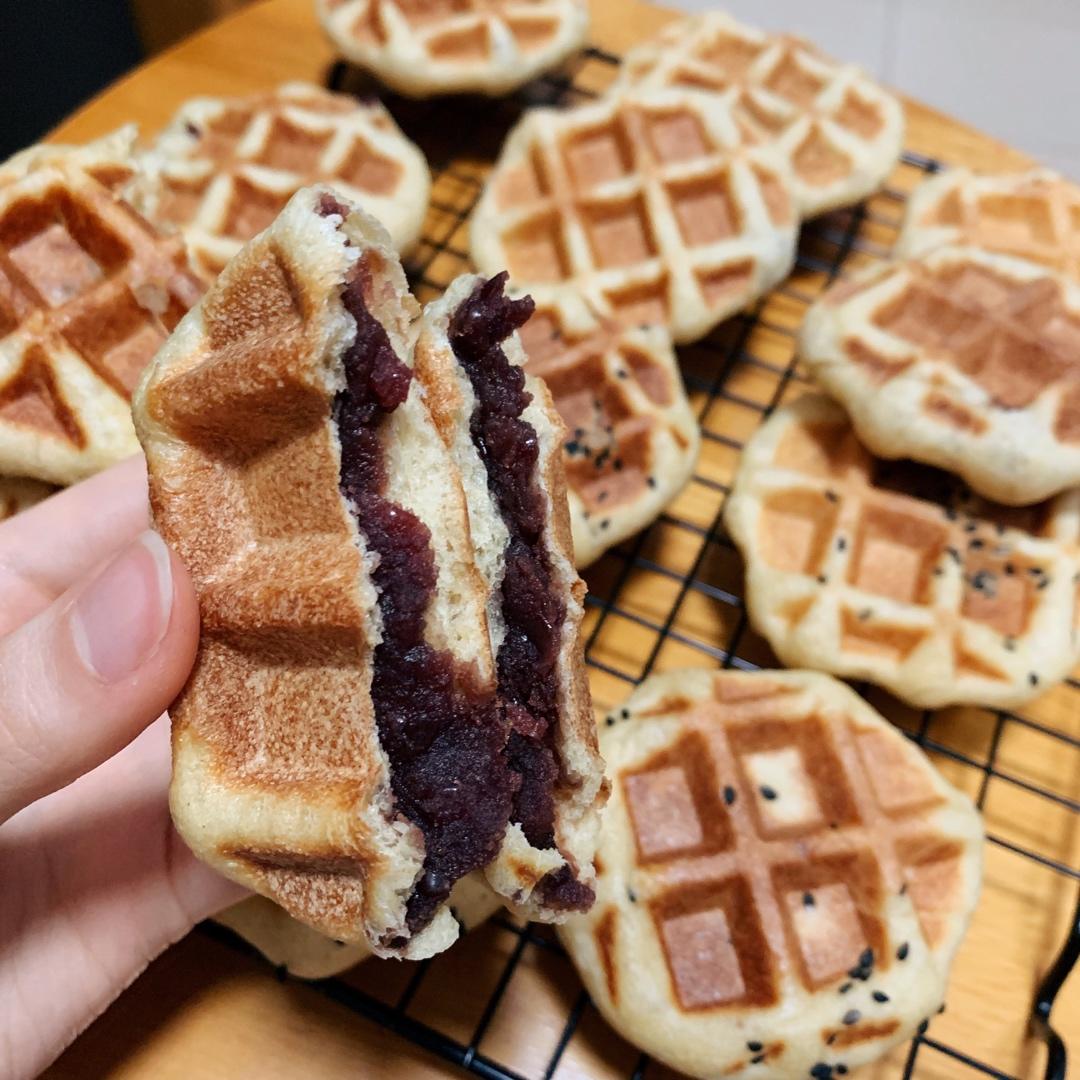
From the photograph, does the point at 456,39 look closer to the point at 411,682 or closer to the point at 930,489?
the point at 930,489

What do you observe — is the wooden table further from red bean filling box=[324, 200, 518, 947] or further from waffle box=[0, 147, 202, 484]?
waffle box=[0, 147, 202, 484]

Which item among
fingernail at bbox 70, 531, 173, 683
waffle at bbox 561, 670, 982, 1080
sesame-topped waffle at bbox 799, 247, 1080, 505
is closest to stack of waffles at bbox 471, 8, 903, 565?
sesame-topped waffle at bbox 799, 247, 1080, 505

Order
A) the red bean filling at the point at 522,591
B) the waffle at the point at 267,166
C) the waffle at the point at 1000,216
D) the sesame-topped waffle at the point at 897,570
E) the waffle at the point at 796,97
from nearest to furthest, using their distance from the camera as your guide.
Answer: the red bean filling at the point at 522,591 → the sesame-topped waffle at the point at 897,570 → the waffle at the point at 267,166 → the waffle at the point at 1000,216 → the waffle at the point at 796,97

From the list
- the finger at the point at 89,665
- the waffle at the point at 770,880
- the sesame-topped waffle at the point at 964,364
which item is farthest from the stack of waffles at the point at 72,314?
the sesame-topped waffle at the point at 964,364

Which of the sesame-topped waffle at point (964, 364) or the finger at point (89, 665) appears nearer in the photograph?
the finger at point (89, 665)

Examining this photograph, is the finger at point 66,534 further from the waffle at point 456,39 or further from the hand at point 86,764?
the waffle at point 456,39

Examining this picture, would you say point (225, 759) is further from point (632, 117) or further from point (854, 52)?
point (854, 52)
